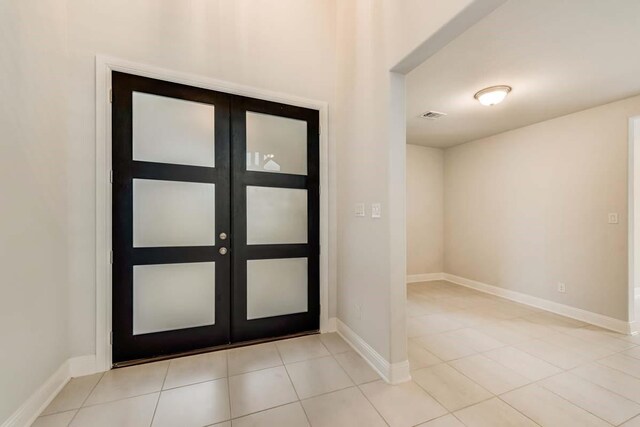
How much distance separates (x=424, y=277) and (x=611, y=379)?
298 cm

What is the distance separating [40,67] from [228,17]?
5.01ft

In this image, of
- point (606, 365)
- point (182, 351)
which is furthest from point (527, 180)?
point (182, 351)

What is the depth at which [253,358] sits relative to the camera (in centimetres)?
218

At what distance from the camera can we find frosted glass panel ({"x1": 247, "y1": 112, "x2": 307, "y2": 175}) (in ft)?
8.14

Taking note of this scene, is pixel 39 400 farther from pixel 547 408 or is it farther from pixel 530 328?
pixel 530 328

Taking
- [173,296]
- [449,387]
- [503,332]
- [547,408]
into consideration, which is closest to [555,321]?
[503,332]

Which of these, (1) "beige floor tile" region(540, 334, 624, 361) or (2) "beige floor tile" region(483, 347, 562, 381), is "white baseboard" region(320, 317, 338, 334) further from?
(1) "beige floor tile" region(540, 334, 624, 361)

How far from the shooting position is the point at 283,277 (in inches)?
103

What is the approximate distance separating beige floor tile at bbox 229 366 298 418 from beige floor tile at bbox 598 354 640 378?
268cm

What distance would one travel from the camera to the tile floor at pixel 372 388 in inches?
60.4

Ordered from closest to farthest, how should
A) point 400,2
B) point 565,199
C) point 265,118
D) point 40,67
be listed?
point 40,67
point 400,2
point 265,118
point 565,199

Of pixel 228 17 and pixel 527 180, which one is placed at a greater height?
pixel 228 17

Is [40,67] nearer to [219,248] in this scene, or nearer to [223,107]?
[223,107]

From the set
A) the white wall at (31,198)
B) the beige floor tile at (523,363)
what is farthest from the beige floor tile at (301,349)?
the white wall at (31,198)
